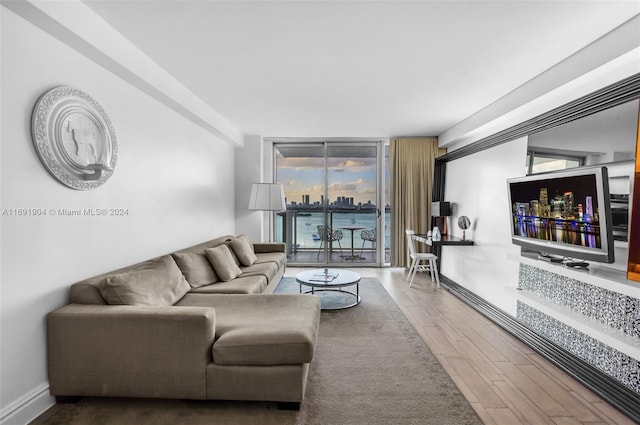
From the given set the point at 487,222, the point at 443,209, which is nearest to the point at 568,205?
the point at 487,222

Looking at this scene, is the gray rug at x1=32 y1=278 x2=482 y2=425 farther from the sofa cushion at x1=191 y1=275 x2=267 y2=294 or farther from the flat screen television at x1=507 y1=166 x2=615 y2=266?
the flat screen television at x1=507 y1=166 x2=615 y2=266

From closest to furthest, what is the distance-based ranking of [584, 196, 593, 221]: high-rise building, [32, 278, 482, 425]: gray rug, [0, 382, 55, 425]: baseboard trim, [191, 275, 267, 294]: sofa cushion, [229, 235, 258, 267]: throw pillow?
[0, 382, 55, 425]: baseboard trim → [32, 278, 482, 425]: gray rug → [584, 196, 593, 221]: high-rise building → [191, 275, 267, 294]: sofa cushion → [229, 235, 258, 267]: throw pillow

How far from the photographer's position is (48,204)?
7.12ft

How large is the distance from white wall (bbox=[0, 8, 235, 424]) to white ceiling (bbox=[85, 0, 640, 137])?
0.46 meters

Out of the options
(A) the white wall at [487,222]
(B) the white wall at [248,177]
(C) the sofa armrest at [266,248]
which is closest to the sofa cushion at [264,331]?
(A) the white wall at [487,222]

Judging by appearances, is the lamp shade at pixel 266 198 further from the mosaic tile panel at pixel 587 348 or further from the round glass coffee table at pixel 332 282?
the mosaic tile panel at pixel 587 348

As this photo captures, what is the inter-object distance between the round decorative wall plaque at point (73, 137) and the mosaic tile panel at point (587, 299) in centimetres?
366

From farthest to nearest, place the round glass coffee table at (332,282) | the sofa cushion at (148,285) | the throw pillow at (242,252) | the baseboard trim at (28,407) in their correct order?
1. the throw pillow at (242,252)
2. the round glass coffee table at (332,282)
3. the sofa cushion at (148,285)
4. the baseboard trim at (28,407)

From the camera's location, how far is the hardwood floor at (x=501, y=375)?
2145mm

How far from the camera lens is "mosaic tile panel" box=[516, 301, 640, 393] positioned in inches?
88.5

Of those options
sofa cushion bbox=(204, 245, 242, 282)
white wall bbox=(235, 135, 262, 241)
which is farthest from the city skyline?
sofa cushion bbox=(204, 245, 242, 282)

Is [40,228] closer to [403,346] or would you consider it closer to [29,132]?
[29,132]

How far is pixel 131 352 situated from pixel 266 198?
363 centimetres

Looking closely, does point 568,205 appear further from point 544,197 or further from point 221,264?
point 221,264
